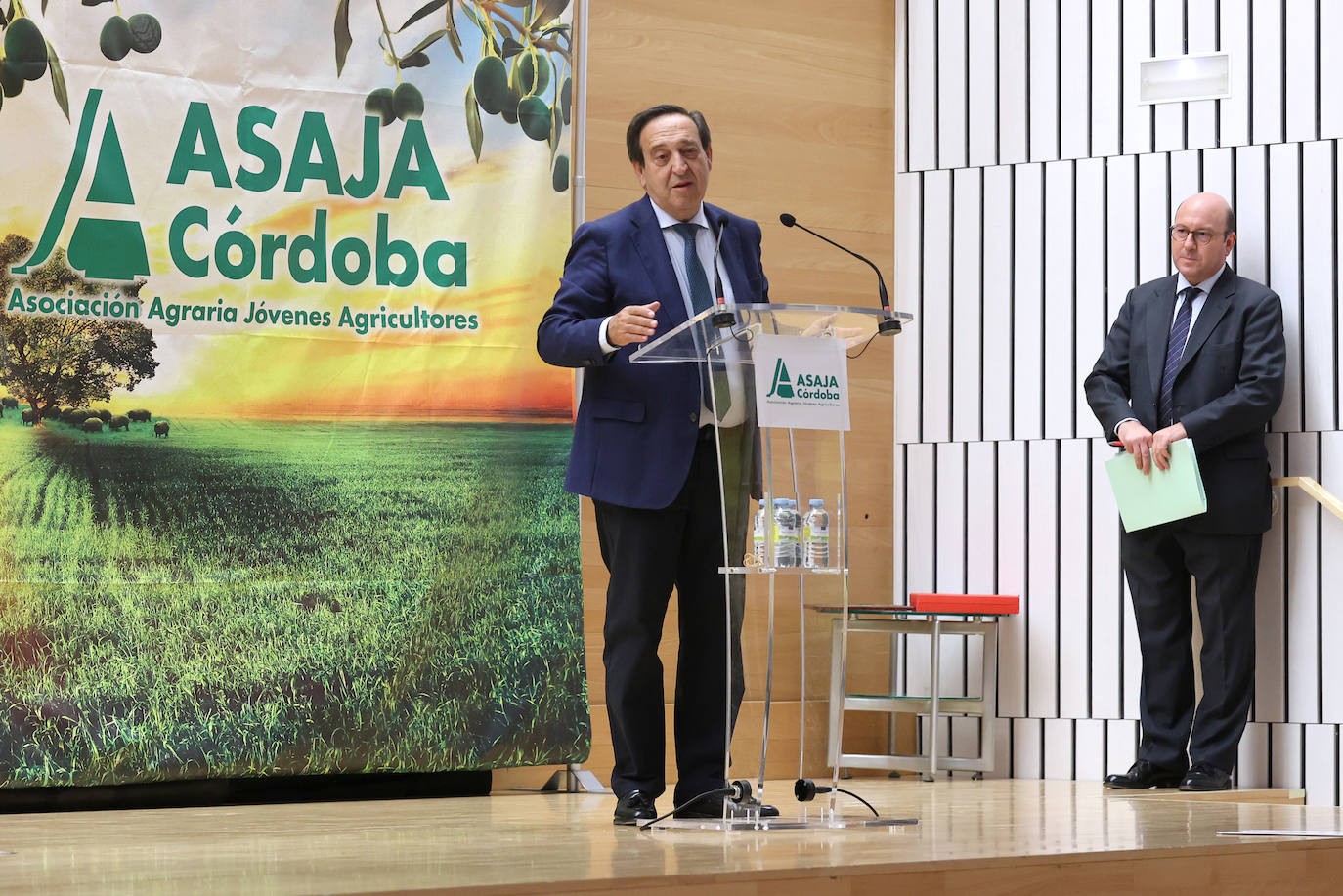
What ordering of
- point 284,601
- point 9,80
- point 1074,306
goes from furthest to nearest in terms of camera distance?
point 1074,306
point 284,601
point 9,80

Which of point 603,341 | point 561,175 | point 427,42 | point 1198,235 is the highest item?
point 427,42

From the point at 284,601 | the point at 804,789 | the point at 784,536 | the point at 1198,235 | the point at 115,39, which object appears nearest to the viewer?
the point at 784,536

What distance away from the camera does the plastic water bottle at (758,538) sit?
110 inches

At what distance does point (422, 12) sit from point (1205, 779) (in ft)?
9.83

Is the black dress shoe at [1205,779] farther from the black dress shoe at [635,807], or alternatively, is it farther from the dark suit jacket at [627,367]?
the dark suit jacket at [627,367]

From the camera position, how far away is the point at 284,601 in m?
3.95

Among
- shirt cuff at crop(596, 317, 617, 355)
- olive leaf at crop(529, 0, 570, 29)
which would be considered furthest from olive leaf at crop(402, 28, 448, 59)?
shirt cuff at crop(596, 317, 617, 355)

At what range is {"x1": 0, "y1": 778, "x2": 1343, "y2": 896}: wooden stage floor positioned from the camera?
2.20m

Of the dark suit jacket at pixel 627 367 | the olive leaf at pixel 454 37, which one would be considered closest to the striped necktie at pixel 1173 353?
the dark suit jacket at pixel 627 367

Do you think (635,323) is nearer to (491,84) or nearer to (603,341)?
(603,341)

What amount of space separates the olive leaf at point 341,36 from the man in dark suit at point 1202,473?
2.35 m

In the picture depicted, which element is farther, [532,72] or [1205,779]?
[532,72]

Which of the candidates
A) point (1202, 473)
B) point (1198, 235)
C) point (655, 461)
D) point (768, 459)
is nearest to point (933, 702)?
point (1202, 473)

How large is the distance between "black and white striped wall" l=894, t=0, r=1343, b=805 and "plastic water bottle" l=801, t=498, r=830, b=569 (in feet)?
7.30
